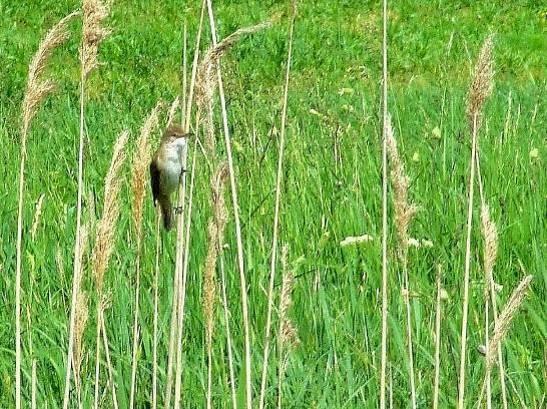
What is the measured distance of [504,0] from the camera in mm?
13484

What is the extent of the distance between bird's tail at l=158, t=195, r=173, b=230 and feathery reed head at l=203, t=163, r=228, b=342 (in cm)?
94

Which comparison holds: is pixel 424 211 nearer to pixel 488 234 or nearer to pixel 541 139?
pixel 541 139

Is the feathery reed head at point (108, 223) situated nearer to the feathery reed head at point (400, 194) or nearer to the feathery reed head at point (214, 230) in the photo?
the feathery reed head at point (214, 230)

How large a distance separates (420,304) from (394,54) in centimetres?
860

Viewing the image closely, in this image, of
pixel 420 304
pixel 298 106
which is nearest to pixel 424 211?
pixel 420 304

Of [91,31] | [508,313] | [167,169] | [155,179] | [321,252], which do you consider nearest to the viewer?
[508,313]

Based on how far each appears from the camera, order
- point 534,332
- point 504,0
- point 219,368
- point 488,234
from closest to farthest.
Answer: point 488,234
point 219,368
point 534,332
point 504,0

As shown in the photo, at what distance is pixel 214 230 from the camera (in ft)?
5.50

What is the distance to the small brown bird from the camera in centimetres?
249

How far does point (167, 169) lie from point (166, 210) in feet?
0.76

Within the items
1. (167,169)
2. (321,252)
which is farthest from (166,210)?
(321,252)

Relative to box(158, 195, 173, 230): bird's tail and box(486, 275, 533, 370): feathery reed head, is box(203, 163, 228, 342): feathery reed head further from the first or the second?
box(158, 195, 173, 230): bird's tail

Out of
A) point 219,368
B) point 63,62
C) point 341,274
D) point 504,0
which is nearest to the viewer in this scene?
point 219,368

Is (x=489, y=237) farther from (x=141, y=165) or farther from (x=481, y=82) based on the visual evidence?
(x=141, y=165)
